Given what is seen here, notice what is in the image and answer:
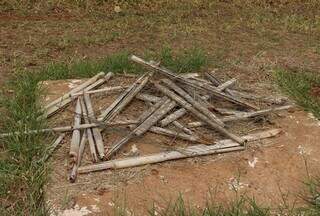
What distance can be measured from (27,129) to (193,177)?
1707 millimetres

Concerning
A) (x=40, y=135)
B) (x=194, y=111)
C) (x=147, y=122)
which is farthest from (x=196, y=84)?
(x=40, y=135)

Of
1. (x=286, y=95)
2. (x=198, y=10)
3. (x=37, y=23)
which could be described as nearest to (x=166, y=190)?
(x=286, y=95)

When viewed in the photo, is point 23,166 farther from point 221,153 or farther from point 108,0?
point 108,0

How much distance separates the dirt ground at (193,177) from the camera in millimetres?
4254

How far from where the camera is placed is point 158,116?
17.1ft

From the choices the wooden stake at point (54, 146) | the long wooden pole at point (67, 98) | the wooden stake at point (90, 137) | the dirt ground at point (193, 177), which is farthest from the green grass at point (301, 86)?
the wooden stake at point (54, 146)

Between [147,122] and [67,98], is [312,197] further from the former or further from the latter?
[67,98]

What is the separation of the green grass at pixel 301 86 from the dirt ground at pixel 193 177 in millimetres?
608

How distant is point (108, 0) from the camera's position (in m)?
9.93

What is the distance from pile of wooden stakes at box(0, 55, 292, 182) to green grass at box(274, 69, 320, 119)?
0.37 m

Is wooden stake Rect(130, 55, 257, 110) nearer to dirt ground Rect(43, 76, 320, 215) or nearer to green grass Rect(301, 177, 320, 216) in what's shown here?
dirt ground Rect(43, 76, 320, 215)

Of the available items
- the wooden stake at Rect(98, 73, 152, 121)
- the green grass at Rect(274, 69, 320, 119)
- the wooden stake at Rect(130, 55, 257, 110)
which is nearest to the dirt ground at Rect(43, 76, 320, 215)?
the wooden stake at Rect(98, 73, 152, 121)

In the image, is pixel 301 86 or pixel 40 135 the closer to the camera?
pixel 40 135

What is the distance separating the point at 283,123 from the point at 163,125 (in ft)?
4.50
